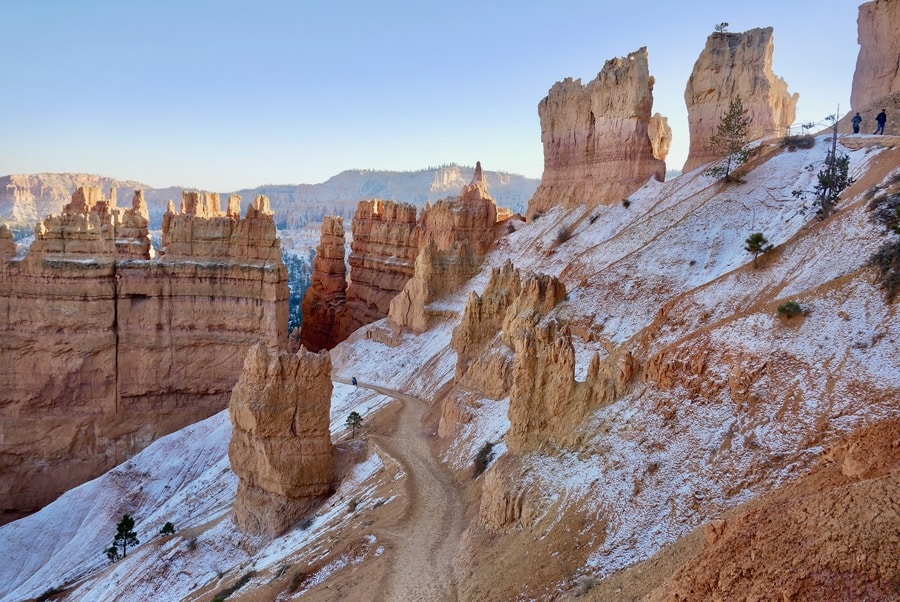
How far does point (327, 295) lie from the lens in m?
71.9

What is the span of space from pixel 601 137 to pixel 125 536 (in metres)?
44.2

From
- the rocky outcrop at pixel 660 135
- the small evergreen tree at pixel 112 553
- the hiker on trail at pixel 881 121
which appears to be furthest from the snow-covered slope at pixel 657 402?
the rocky outcrop at pixel 660 135

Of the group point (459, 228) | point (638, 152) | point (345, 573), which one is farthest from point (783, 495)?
point (459, 228)

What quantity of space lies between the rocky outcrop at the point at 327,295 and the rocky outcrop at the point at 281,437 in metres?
39.6

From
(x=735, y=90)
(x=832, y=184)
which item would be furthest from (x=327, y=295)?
(x=832, y=184)

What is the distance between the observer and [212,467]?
130 ft

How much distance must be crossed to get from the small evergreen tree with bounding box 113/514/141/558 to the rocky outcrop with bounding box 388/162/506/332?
24945mm

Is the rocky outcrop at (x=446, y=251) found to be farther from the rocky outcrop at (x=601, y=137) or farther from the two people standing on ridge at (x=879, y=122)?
the two people standing on ridge at (x=879, y=122)

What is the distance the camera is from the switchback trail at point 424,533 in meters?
18.6

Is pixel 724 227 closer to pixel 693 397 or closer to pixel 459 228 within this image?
pixel 693 397

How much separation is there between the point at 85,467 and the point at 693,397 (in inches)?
1716

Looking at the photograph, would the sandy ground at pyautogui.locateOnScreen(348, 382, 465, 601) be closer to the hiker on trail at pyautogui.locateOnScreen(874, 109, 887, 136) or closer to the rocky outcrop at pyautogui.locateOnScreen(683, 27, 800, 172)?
the hiker on trail at pyautogui.locateOnScreen(874, 109, 887, 136)

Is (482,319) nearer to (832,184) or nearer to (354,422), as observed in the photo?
(354,422)

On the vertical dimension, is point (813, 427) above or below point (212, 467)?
above
